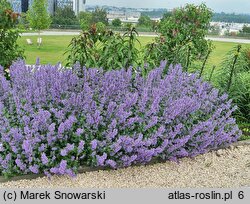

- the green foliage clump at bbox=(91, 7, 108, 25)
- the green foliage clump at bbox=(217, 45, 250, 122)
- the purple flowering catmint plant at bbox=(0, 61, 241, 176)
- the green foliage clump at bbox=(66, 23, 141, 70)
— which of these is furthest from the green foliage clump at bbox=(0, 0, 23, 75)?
the green foliage clump at bbox=(91, 7, 108, 25)

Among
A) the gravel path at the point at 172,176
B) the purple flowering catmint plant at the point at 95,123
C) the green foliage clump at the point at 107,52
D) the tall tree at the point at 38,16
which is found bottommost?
the gravel path at the point at 172,176

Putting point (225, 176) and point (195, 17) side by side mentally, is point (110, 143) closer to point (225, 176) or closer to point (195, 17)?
point (225, 176)

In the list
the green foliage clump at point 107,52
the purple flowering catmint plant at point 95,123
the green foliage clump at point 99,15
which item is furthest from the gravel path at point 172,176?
the green foliage clump at point 99,15

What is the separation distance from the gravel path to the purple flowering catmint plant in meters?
0.11

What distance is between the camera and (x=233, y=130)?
4.57 m

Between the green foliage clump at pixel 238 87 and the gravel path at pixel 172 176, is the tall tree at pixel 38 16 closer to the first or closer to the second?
the green foliage clump at pixel 238 87

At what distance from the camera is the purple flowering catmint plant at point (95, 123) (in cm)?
361

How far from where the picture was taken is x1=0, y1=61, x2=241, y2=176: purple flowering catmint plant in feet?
11.8

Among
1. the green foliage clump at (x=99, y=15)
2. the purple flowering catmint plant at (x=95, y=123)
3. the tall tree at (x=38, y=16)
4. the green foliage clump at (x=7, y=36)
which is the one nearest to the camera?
the purple flowering catmint plant at (x=95, y=123)

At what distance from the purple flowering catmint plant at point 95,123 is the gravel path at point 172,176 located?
0.11 metres

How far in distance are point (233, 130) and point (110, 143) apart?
165 cm

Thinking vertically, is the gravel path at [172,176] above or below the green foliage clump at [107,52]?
below

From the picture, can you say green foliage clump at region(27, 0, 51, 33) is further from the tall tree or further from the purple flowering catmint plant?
the purple flowering catmint plant

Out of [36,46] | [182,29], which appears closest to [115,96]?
[182,29]
